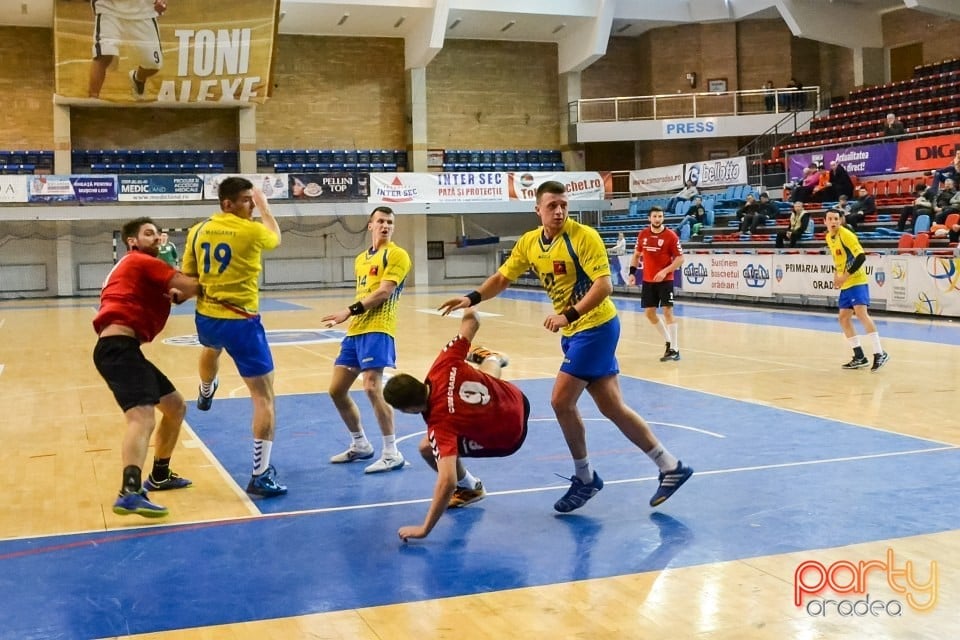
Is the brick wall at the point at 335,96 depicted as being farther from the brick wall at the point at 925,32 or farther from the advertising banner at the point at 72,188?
the brick wall at the point at 925,32

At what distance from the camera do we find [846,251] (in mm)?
12242

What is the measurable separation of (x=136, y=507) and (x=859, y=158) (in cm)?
2547

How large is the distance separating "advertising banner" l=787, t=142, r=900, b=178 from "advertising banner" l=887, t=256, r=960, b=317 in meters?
8.26

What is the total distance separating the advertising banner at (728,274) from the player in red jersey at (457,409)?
18.2 metres

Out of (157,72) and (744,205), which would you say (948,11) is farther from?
(157,72)

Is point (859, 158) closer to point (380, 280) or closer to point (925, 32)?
point (925, 32)

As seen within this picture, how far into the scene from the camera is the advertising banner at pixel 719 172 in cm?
3095

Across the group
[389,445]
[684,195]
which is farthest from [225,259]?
[684,195]

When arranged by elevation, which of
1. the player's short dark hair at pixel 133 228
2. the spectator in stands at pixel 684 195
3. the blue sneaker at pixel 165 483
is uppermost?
the spectator in stands at pixel 684 195

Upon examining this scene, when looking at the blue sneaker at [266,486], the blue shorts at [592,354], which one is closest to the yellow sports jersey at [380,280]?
the blue sneaker at [266,486]

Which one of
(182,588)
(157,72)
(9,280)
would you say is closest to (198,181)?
(157,72)

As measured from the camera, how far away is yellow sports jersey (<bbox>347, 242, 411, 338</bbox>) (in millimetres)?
7543

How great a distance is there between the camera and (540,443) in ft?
27.0

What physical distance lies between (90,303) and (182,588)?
2782cm
